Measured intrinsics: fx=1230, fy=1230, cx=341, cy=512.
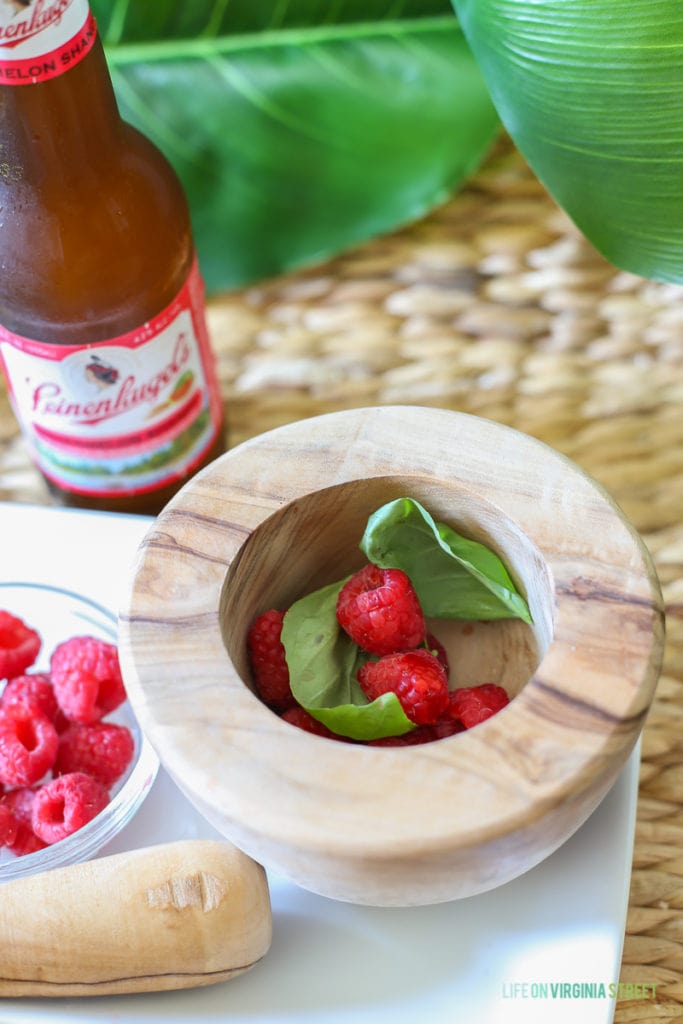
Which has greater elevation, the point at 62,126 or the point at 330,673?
the point at 62,126

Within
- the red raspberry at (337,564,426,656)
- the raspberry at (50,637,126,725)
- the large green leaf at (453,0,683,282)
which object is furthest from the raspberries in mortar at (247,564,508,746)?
the large green leaf at (453,0,683,282)

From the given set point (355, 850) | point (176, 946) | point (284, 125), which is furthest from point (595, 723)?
point (284, 125)

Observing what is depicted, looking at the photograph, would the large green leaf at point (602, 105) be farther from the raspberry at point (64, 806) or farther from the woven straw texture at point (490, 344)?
the raspberry at point (64, 806)

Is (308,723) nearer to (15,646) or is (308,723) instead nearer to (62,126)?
(15,646)

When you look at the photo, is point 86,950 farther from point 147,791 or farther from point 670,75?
point 670,75

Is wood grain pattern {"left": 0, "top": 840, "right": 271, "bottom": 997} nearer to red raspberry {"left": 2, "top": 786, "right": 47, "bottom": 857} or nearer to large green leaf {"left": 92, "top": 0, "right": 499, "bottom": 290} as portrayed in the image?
red raspberry {"left": 2, "top": 786, "right": 47, "bottom": 857}

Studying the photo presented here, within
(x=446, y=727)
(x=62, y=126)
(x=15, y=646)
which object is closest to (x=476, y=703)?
(x=446, y=727)

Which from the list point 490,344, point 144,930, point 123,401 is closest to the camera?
point 144,930

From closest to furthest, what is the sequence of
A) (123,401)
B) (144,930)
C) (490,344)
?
(144,930), (123,401), (490,344)
